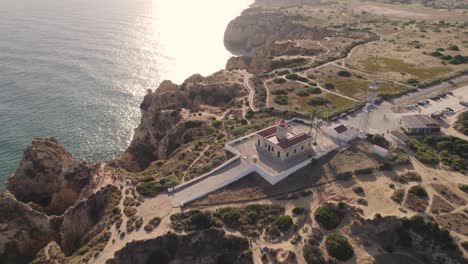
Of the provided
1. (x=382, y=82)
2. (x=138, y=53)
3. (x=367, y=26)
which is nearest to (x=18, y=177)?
(x=382, y=82)

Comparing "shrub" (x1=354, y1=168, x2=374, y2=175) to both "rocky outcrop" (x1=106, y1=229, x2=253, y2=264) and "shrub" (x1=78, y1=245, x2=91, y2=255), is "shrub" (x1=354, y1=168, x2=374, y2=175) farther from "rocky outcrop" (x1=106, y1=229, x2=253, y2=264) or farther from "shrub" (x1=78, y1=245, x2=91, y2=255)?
"shrub" (x1=78, y1=245, x2=91, y2=255)

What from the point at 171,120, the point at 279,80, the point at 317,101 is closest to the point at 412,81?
the point at 317,101

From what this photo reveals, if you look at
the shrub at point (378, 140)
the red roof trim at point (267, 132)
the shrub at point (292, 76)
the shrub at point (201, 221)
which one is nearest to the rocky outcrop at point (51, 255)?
the shrub at point (201, 221)

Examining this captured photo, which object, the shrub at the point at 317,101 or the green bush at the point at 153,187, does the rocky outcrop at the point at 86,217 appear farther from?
the shrub at the point at 317,101

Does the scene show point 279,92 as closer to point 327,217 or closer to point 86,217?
point 327,217

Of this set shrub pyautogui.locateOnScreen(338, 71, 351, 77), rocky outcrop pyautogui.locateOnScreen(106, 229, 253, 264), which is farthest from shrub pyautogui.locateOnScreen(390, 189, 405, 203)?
shrub pyautogui.locateOnScreen(338, 71, 351, 77)
